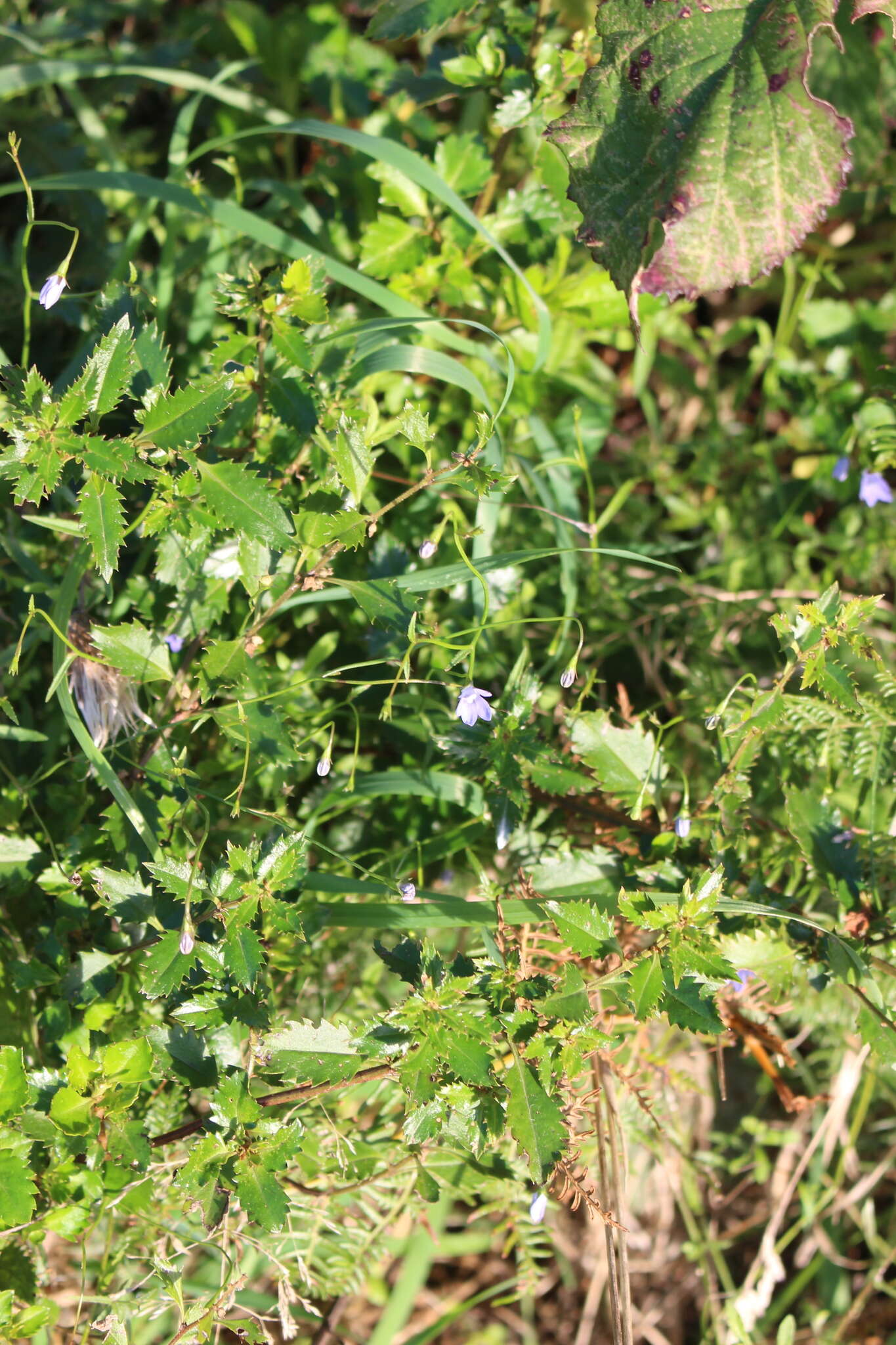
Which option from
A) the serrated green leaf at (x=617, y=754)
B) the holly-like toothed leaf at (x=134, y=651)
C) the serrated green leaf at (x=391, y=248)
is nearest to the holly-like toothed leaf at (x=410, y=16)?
the serrated green leaf at (x=391, y=248)

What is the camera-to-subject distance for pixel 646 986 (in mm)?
1498

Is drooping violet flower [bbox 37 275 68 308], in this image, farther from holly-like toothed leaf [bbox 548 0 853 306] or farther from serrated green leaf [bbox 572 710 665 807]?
serrated green leaf [bbox 572 710 665 807]

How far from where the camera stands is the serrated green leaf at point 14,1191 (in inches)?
55.1

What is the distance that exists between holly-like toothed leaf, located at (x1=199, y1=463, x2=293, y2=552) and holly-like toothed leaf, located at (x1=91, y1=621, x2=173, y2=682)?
28cm

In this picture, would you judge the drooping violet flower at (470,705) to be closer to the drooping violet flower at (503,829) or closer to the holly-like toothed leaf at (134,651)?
the drooping violet flower at (503,829)

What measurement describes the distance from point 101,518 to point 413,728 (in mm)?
701

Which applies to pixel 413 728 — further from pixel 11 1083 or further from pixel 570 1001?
pixel 11 1083

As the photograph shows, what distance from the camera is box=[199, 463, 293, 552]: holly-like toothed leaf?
60.5 inches

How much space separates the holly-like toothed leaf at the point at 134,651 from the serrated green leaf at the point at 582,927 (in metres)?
0.79

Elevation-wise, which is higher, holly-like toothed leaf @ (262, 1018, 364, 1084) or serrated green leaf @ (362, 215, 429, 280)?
serrated green leaf @ (362, 215, 429, 280)

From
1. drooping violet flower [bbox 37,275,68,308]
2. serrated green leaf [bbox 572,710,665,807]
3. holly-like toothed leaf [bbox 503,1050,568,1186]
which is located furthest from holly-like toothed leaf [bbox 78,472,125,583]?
holly-like toothed leaf [bbox 503,1050,568,1186]

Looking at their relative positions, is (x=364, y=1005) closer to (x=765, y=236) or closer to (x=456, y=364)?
(x=456, y=364)

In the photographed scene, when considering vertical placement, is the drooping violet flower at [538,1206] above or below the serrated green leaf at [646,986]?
below

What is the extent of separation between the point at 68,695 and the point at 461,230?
1.28 m
